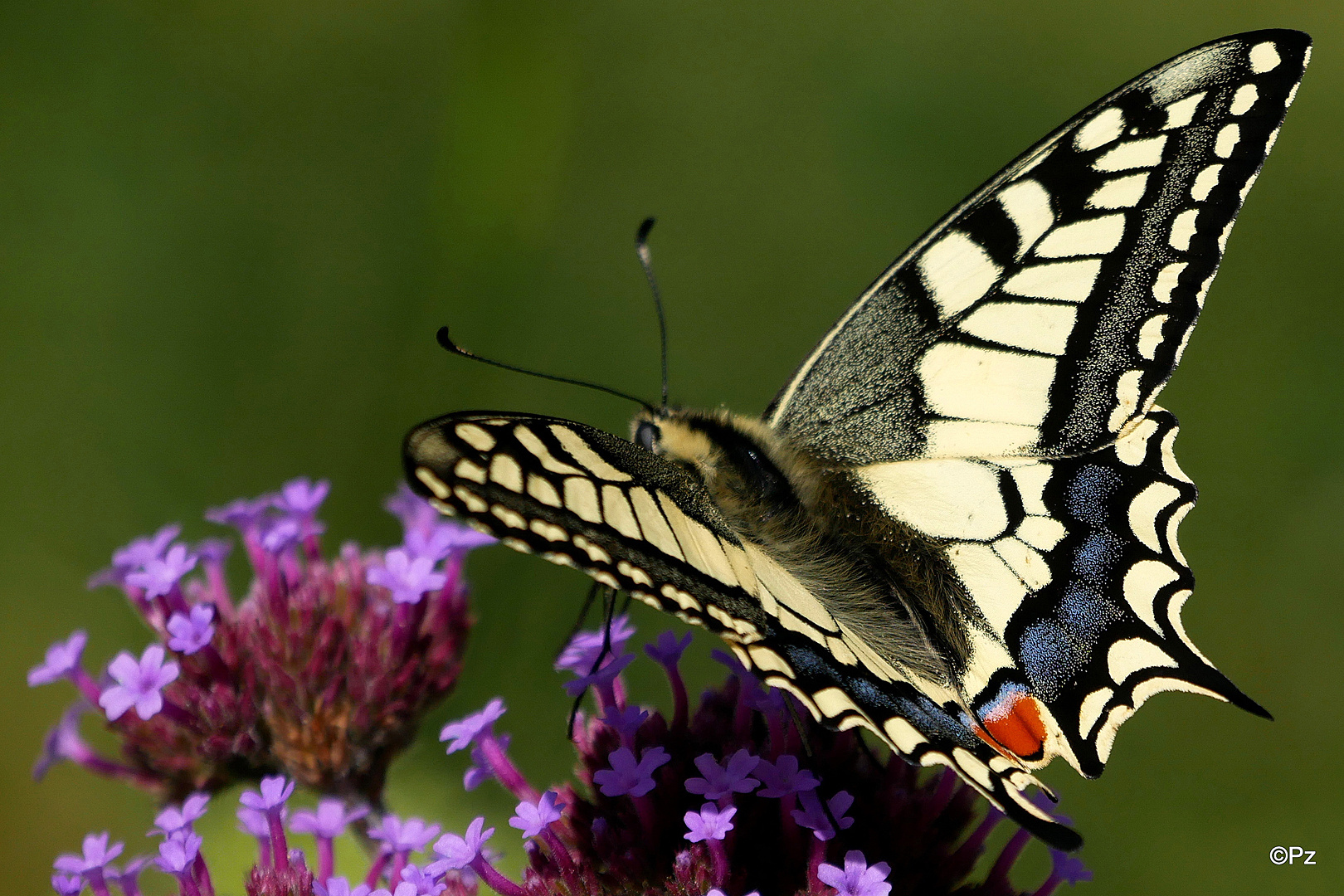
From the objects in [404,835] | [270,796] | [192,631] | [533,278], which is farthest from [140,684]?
[533,278]

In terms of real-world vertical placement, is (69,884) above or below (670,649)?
below

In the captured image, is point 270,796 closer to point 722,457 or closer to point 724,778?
point 724,778

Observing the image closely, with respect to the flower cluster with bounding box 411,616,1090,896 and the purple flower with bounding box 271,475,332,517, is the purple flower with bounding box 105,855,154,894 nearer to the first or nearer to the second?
the flower cluster with bounding box 411,616,1090,896

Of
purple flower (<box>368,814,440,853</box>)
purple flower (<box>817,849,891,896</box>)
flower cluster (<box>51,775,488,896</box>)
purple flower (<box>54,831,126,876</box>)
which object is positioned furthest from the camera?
purple flower (<box>368,814,440,853</box>)

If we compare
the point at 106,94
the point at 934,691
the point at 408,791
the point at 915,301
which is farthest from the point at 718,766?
the point at 106,94

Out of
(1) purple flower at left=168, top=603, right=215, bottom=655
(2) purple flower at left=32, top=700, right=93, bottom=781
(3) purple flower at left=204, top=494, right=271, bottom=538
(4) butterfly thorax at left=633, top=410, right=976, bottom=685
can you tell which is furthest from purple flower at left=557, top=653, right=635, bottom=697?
(2) purple flower at left=32, top=700, right=93, bottom=781

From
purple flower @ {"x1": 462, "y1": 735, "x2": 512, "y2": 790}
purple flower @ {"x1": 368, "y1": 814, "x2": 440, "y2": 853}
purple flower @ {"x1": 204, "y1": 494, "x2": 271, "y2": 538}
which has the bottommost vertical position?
purple flower @ {"x1": 368, "y1": 814, "x2": 440, "y2": 853}

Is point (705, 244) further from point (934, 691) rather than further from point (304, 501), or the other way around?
point (934, 691)
